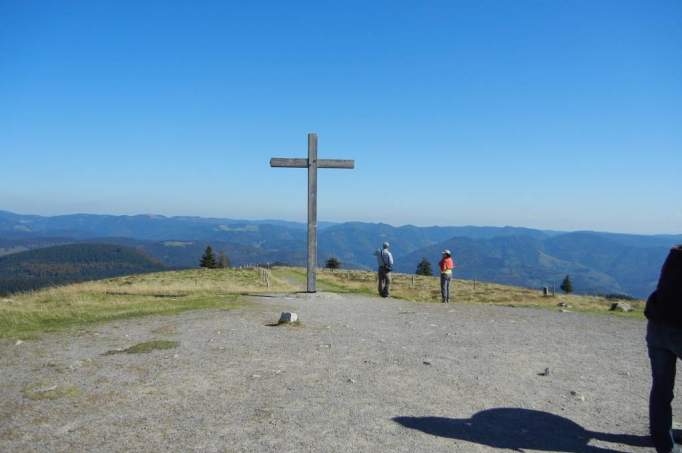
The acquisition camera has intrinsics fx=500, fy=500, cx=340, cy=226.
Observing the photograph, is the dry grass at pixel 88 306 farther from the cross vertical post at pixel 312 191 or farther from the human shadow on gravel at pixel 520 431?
the human shadow on gravel at pixel 520 431

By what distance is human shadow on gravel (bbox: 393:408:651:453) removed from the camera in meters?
6.09

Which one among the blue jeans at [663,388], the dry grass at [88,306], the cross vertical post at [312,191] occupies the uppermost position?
the cross vertical post at [312,191]

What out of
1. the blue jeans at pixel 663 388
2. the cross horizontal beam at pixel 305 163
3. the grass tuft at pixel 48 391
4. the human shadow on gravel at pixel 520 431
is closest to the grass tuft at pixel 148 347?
the grass tuft at pixel 48 391

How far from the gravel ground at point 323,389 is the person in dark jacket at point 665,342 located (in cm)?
52

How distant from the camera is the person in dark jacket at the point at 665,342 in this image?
5.71 metres

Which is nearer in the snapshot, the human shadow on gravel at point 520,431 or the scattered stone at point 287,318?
the human shadow on gravel at point 520,431

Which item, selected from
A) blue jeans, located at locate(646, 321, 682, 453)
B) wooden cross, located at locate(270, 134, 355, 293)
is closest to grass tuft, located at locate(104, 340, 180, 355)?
blue jeans, located at locate(646, 321, 682, 453)

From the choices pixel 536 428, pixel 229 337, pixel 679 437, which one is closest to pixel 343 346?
pixel 229 337

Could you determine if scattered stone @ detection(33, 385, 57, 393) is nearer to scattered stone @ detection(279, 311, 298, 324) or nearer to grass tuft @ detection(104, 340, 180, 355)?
grass tuft @ detection(104, 340, 180, 355)

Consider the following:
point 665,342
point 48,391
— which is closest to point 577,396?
point 665,342

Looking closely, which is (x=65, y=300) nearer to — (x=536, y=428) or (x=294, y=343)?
(x=294, y=343)

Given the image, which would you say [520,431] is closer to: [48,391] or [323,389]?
[323,389]

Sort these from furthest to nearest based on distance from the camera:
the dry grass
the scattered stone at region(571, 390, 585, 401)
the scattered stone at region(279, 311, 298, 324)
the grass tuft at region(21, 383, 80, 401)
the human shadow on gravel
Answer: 1. the dry grass
2. the scattered stone at region(279, 311, 298, 324)
3. the scattered stone at region(571, 390, 585, 401)
4. the grass tuft at region(21, 383, 80, 401)
5. the human shadow on gravel

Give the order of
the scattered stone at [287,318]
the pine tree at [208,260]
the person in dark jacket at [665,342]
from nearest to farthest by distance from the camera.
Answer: the person in dark jacket at [665,342] < the scattered stone at [287,318] < the pine tree at [208,260]
